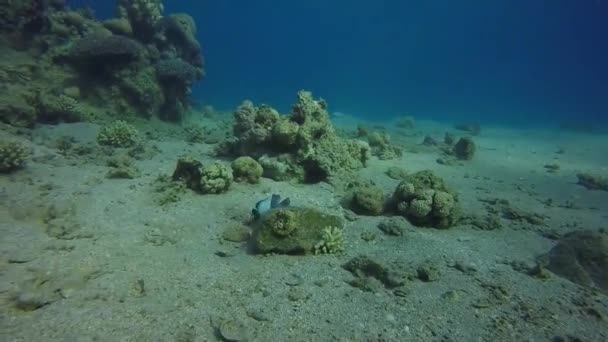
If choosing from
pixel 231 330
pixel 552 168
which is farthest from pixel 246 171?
pixel 552 168

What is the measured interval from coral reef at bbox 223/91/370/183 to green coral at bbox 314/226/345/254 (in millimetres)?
3754

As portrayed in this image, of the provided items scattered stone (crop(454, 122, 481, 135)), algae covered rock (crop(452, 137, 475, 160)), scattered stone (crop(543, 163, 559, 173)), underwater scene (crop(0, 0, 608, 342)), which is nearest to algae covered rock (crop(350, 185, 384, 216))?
underwater scene (crop(0, 0, 608, 342))

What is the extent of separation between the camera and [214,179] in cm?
856

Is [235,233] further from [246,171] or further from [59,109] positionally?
[59,109]

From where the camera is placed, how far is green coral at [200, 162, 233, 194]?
8500 mm

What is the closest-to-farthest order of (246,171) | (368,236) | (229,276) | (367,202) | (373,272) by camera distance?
(229,276) < (373,272) < (368,236) < (367,202) < (246,171)

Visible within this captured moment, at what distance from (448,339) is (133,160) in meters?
9.48

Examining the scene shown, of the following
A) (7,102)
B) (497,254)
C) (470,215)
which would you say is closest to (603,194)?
(470,215)

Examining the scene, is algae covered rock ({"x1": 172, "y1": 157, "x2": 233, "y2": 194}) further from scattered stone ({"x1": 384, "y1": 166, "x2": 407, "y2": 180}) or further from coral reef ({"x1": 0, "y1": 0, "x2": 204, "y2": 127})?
coral reef ({"x1": 0, "y1": 0, "x2": 204, "y2": 127})

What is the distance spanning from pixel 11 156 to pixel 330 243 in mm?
7599

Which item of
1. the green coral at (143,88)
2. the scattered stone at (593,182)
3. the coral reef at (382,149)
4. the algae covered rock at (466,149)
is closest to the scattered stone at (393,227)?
the coral reef at (382,149)

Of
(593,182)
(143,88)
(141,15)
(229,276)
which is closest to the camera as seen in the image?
(229,276)

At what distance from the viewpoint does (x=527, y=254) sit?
7.02 m

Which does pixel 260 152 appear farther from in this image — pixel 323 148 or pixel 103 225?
pixel 103 225
